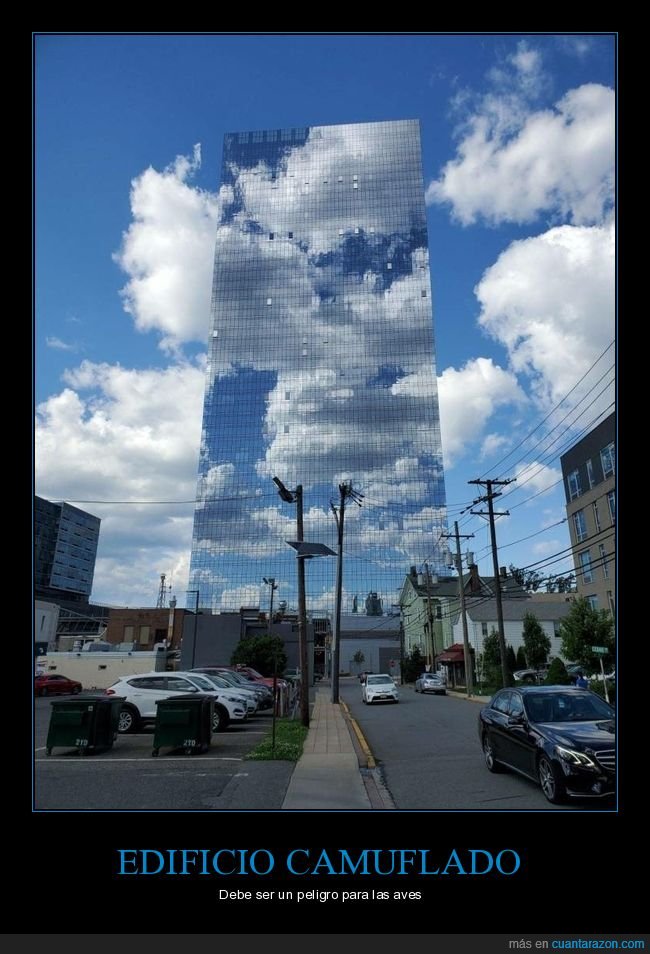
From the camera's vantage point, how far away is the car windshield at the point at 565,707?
7.25 metres

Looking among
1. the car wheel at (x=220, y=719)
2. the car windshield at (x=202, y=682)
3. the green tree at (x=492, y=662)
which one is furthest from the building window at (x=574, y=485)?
the car wheel at (x=220, y=719)

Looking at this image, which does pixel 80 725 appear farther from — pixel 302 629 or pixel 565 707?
pixel 565 707

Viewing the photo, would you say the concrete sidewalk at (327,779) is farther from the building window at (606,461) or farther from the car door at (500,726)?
the building window at (606,461)

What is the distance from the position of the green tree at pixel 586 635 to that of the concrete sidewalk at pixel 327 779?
16620 millimetres

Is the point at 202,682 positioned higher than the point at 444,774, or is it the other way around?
the point at 202,682

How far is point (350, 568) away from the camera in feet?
369

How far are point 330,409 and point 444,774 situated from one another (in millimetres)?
105378

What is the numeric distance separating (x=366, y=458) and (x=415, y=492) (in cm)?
1183

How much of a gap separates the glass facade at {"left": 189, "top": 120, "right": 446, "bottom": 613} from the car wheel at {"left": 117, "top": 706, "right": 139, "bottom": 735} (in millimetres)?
92103

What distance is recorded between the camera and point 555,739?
6574 mm

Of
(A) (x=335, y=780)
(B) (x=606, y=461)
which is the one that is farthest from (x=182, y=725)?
(B) (x=606, y=461)
